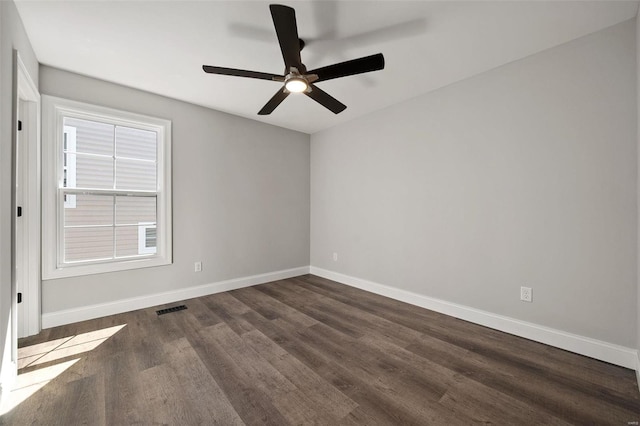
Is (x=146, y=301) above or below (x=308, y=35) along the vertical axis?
below

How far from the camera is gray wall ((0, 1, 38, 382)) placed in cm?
156

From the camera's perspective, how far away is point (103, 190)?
2.88 m

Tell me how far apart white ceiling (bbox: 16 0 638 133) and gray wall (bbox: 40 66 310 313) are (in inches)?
12.9

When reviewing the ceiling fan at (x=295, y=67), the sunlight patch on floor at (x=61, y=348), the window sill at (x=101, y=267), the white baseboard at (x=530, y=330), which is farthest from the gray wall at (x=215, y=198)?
the white baseboard at (x=530, y=330)

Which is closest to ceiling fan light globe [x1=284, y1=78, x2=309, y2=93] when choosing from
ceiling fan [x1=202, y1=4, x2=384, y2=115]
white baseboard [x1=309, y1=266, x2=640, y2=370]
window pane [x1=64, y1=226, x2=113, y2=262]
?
ceiling fan [x1=202, y1=4, x2=384, y2=115]

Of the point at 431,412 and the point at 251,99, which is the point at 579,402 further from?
the point at 251,99

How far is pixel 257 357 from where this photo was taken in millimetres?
2105

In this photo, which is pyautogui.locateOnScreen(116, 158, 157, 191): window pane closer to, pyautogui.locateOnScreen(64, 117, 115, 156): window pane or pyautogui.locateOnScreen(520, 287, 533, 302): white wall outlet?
pyautogui.locateOnScreen(64, 117, 115, 156): window pane

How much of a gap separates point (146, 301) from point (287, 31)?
320 cm

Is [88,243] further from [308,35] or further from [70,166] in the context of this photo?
[308,35]

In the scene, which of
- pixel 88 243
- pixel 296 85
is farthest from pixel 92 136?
pixel 296 85

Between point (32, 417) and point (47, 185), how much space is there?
2.04 meters

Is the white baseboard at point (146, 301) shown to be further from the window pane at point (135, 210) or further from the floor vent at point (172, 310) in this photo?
the window pane at point (135, 210)

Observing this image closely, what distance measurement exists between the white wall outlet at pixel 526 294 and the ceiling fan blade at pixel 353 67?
232 centimetres
